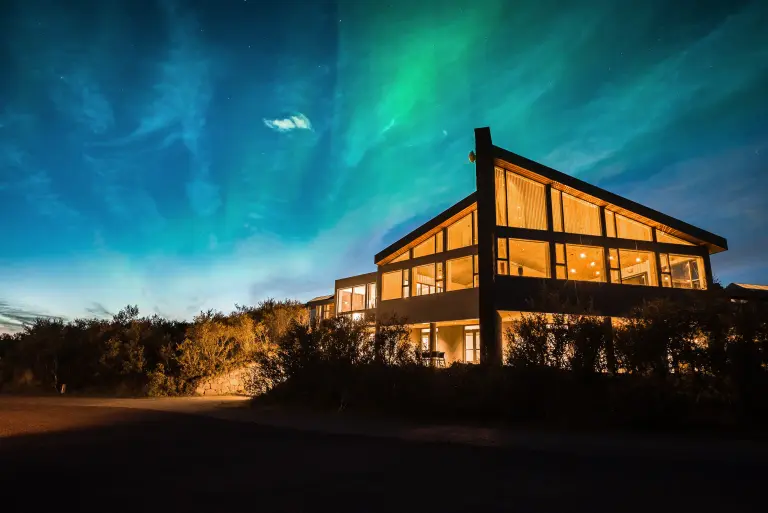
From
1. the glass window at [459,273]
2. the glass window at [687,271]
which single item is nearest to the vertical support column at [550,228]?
the glass window at [459,273]

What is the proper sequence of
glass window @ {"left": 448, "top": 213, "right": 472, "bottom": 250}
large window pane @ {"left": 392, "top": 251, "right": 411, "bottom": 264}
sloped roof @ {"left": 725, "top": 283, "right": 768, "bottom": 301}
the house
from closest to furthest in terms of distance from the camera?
sloped roof @ {"left": 725, "top": 283, "right": 768, "bottom": 301} → the house → glass window @ {"left": 448, "top": 213, "right": 472, "bottom": 250} → large window pane @ {"left": 392, "top": 251, "right": 411, "bottom": 264}

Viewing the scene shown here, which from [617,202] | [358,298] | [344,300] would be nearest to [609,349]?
[617,202]

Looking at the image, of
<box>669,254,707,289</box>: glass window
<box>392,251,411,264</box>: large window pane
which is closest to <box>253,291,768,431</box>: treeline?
<box>392,251,411,264</box>: large window pane

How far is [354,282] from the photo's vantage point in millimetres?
28328

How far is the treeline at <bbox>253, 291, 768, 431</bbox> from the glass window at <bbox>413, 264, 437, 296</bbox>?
11.8m

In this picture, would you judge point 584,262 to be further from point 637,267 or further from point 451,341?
point 451,341

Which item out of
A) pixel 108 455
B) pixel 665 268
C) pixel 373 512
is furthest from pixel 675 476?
pixel 665 268

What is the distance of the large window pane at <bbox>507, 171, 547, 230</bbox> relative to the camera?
703 inches

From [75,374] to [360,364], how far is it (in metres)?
12.6

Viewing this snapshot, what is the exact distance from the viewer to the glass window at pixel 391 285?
23125 mm

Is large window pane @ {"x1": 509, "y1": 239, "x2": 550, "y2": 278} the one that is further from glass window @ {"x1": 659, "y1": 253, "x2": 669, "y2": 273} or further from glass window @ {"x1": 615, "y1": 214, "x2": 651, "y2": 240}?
glass window @ {"x1": 659, "y1": 253, "x2": 669, "y2": 273}

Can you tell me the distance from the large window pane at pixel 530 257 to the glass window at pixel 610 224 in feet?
10.2

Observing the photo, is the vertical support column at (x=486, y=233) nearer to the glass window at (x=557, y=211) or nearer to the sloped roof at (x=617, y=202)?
the sloped roof at (x=617, y=202)

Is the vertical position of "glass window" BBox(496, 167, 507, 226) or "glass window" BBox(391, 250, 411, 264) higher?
"glass window" BBox(496, 167, 507, 226)
